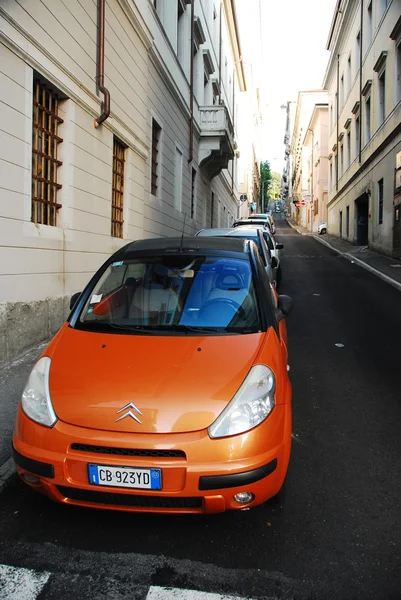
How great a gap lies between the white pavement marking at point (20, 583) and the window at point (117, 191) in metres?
8.01

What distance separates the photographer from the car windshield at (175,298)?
10.7 feet

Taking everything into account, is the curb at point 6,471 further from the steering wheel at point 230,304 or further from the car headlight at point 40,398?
the steering wheel at point 230,304

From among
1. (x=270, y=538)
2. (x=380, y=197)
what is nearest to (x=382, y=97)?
(x=380, y=197)

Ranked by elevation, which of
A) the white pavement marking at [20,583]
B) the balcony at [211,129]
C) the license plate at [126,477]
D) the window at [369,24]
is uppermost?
the window at [369,24]

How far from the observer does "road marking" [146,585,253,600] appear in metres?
2.12

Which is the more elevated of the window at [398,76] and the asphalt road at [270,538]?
the window at [398,76]

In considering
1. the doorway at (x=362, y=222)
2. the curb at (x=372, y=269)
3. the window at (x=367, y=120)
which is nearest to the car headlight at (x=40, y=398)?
the curb at (x=372, y=269)

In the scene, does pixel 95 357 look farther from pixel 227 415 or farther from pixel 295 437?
pixel 295 437

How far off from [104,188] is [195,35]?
11.7m

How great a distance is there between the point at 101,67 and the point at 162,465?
7.90 metres

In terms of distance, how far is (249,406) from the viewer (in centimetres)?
252

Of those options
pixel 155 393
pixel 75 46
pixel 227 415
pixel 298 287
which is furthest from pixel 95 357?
pixel 298 287

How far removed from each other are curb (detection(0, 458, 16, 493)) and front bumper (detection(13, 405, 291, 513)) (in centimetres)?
82

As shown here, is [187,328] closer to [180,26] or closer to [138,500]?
[138,500]
